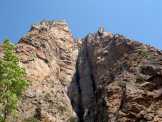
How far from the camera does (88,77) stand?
278 feet

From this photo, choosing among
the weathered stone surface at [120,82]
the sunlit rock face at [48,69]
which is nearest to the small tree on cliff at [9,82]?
the weathered stone surface at [120,82]

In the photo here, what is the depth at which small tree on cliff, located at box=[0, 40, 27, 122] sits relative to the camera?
41.1 metres

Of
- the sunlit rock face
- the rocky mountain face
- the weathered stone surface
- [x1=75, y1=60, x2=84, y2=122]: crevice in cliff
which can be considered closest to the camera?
the weathered stone surface

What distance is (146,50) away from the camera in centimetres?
6625

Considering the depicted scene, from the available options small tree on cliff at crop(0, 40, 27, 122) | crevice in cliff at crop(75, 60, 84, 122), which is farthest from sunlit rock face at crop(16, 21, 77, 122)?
small tree on cliff at crop(0, 40, 27, 122)

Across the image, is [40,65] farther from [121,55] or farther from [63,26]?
[63,26]

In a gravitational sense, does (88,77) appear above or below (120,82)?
above

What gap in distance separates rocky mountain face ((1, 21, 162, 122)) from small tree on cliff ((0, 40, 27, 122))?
1378 cm

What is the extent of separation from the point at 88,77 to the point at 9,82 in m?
43.8

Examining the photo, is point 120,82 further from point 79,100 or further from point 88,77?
point 88,77

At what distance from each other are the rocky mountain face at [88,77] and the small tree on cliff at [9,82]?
1378cm

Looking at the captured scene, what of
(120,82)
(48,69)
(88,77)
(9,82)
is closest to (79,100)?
(88,77)

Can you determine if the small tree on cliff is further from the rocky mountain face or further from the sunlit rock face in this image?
the sunlit rock face

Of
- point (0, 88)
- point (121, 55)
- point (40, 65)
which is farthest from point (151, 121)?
point (40, 65)
